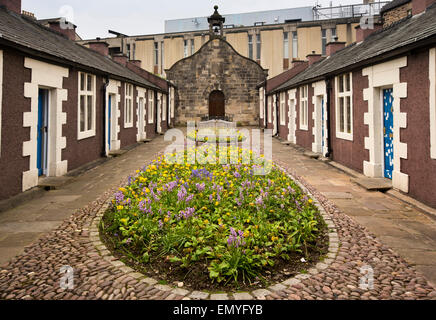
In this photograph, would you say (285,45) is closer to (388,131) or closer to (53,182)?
(388,131)

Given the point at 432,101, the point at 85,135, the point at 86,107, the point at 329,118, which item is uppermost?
the point at 86,107

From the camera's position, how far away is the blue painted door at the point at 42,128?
8.98 m

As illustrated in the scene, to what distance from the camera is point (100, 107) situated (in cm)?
1270

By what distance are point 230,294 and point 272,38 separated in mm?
44958

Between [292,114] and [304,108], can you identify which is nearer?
[304,108]

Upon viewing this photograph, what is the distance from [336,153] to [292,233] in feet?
25.7

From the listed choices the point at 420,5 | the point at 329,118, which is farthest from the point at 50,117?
the point at 420,5

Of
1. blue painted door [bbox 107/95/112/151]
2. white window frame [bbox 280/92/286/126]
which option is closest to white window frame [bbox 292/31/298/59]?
white window frame [bbox 280/92/286/126]

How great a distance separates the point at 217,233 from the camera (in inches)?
186

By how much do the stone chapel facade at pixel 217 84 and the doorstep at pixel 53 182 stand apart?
A: 74.3 feet

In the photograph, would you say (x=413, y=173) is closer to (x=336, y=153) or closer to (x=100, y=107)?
(x=336, y=153)

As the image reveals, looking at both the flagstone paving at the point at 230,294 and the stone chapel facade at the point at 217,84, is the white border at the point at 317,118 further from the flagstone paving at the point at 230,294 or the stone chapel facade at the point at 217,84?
the stone chapel facade at the point at 217,84

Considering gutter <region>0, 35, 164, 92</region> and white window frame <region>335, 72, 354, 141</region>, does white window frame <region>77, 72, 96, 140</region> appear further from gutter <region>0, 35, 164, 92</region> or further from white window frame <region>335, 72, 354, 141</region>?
white window frame <region>335, 72, 354, 141</region>
